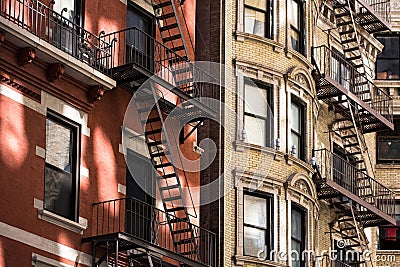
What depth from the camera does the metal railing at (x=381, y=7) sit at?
162 feet

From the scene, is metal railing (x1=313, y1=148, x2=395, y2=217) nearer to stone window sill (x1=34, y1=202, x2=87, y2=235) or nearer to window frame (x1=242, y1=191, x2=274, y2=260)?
window frame (x1=242, y1=191, x2=274, y2=260)

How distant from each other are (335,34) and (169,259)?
Result: 15.1 meters

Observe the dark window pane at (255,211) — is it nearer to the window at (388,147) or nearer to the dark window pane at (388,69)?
the window at (388,147)

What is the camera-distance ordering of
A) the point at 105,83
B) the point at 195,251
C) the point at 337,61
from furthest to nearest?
1. the point at 337,61
2. the point at 195,251
3. the point at 105,83

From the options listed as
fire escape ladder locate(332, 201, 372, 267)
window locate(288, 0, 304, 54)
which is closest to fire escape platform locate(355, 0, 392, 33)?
window locate(288, 0, 304, 54)

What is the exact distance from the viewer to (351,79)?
1767 inches

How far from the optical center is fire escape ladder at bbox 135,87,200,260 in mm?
32281

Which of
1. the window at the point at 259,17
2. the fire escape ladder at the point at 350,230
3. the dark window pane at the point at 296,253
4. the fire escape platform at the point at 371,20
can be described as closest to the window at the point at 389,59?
the fire escape platform at the point at 371,20

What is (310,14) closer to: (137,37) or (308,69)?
(308,69)

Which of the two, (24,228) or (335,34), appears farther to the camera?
(335,34)

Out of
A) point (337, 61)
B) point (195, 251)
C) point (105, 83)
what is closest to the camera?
point (105, 83)

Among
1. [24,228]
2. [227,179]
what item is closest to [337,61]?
[227,179]

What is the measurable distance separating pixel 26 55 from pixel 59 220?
358 cm

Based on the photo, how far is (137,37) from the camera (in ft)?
109
